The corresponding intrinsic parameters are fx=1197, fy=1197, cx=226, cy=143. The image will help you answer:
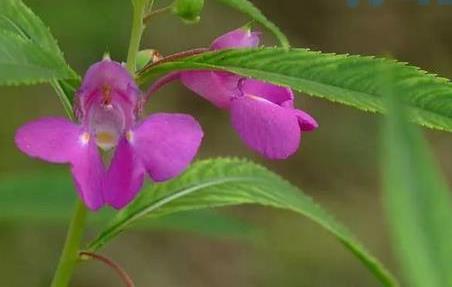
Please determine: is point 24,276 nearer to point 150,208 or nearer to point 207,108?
point 207,108

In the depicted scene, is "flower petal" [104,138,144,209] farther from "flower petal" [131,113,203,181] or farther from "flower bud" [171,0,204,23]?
"flower bud" [171,0,204,23]

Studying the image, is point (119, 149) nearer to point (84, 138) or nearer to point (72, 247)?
point (84, 138)

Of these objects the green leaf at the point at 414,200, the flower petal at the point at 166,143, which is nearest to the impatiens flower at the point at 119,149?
the flower petal at the point at 166,143

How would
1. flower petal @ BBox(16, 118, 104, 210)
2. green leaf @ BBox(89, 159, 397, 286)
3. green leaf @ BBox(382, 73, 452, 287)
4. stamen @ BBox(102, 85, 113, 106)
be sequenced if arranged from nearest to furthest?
1. green leaf @ BBox(382, 73, 452, 287)
2. flower petal @ BBox(16, 118, 104, 210)
3. stamen @ BBox(102, 85, 113, 106)
4. green leaf @ BBox(89, 159, 397, 286)

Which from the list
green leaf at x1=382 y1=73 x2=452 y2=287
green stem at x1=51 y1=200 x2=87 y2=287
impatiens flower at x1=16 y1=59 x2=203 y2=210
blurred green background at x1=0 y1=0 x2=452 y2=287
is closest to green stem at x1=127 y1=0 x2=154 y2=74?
impatiens flower at x1=16 y1=59 x2=203 y2=210

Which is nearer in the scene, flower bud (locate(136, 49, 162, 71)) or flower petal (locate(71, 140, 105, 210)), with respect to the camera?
flower petal (locate(71, 140, 105, 210))

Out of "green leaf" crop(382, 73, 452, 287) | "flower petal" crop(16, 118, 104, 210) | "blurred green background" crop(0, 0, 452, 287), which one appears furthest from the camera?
"blurred green background" crop(0, 0, 452, 287)

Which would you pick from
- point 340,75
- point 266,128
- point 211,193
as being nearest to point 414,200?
point 340,75

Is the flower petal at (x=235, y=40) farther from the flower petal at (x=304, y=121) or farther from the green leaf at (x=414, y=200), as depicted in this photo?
the green leaf at (x=414, y=200)
